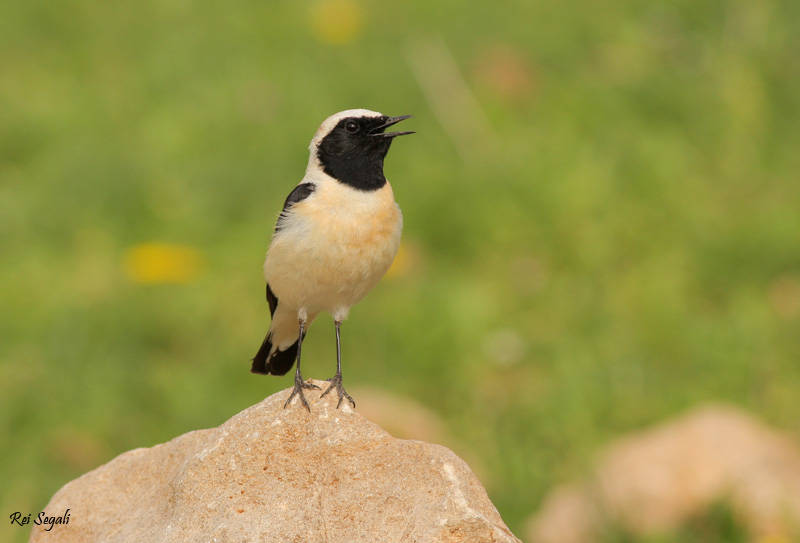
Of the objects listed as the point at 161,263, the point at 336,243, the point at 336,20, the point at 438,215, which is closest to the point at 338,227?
the point at 336,243

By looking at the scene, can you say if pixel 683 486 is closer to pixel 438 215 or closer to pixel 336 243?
pixel 336 243

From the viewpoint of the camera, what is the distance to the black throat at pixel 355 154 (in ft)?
19.5

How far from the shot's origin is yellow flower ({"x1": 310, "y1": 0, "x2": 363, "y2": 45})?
523 inches

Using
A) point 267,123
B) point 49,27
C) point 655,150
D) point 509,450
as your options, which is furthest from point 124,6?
point 509,450

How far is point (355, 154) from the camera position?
600cm

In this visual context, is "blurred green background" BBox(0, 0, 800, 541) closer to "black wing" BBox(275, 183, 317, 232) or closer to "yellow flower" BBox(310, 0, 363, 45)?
"yellow flower" BBox(310, 0, 363, 45)

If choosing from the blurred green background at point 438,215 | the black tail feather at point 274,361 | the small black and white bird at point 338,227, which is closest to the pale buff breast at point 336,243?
the small black and white bird at point 338,227

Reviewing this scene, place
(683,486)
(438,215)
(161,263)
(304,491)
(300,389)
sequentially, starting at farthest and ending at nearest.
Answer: (438,215) → (161,263) → (683,486) → (300,389) → (304,491)

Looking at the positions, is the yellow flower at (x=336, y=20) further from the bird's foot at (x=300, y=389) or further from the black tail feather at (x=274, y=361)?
the bird's foot at (x=300, y=389)

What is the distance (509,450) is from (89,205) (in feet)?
16.9

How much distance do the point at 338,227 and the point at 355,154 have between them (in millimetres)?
519

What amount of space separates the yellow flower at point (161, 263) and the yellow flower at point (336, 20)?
138 inches

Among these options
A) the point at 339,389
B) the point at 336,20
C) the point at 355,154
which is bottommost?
the point at 339,389

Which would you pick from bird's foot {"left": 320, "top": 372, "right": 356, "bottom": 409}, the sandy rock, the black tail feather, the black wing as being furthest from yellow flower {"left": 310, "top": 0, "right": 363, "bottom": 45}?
bird's foot {"left": 320, "top": 372, "right": 356, "bottom": 409}
